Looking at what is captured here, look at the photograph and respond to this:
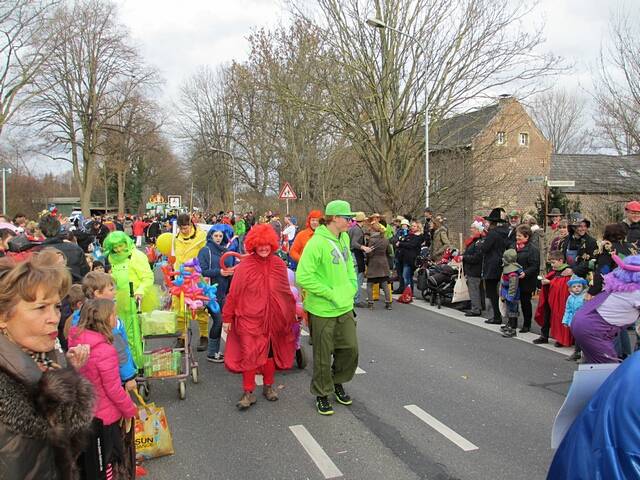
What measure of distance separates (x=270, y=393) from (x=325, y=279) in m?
1.42

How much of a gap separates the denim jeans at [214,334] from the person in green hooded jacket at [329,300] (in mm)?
1969

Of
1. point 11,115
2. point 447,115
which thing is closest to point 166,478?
point 447,115

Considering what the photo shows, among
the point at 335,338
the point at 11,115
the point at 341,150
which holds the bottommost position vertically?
the point at 335,338

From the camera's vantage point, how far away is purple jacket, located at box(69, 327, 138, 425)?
3.19 m

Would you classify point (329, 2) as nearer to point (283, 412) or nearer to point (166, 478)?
point (283, 412)

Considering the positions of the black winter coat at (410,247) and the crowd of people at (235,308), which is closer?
the crowd of people at (235,308)

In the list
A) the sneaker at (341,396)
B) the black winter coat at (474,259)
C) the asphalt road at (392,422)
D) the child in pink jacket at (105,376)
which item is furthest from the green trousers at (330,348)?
the black winter coat at (474,259)

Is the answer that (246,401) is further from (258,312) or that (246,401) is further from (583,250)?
(583,250)

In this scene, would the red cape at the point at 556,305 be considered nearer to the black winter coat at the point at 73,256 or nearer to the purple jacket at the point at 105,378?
the purple jacket at the point at 105,378

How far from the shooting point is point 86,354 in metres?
2.80

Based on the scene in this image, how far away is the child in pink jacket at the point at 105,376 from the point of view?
302 centimetres

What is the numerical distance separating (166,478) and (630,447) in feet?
11.0

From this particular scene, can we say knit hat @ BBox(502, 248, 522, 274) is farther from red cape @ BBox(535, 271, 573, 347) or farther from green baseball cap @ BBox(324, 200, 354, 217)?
green baseball cap @ BBox(324, 200, 354, 217)

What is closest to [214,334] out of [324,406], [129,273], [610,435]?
[129,273]
